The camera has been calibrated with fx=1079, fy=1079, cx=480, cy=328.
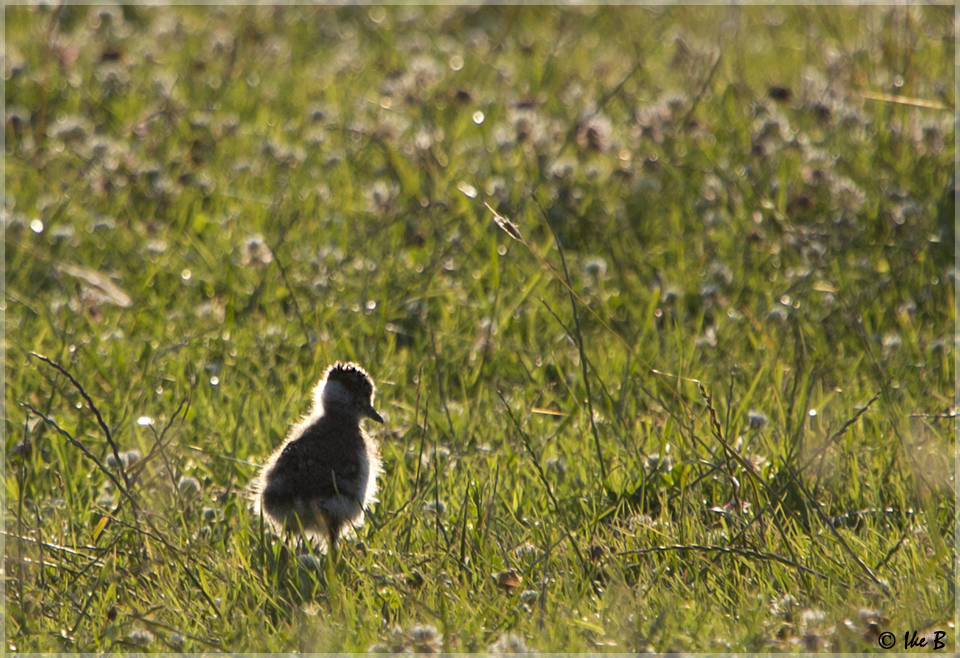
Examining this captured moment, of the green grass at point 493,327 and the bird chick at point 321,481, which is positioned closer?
the green grass at point 493,327

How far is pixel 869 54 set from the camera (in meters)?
9.46

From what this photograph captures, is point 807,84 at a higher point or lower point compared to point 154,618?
higher

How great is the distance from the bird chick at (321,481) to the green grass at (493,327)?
16 centimetres

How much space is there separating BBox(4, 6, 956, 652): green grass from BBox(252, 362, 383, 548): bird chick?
0.16 metres

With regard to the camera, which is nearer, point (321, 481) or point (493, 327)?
point (321, 481)

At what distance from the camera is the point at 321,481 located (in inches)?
164

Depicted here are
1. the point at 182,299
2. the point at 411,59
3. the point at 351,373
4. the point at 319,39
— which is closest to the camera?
the point at 351,373

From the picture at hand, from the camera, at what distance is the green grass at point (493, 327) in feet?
12.0

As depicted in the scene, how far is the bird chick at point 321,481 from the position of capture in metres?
4.13

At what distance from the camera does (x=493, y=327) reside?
19.4 feet

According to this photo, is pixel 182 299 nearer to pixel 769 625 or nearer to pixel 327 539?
pixel 327 539

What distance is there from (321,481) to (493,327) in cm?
196

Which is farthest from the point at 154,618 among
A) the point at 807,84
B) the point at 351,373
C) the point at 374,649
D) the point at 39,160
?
the point at 807,84

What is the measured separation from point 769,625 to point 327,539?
1625 millimetres
